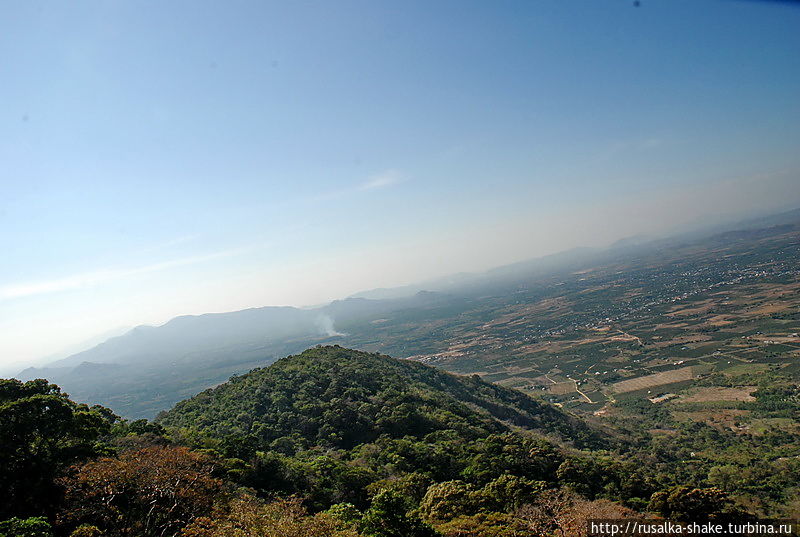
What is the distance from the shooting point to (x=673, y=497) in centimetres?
1354

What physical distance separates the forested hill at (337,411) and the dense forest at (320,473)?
6.5 inches

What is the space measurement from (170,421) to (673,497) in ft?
109

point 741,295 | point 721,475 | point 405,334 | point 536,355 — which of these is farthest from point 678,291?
point 721,475

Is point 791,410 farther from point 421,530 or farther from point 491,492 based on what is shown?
point 421,530

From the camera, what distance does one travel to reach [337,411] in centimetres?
2681

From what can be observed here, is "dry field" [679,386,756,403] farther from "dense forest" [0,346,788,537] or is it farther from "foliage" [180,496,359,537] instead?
"foliage" [180,496,359,537]

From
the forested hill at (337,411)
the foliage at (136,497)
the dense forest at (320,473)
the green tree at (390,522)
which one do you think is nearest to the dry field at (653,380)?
the forested hill at (337,411)

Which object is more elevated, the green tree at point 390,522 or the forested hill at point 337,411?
the green tree at point 390,522

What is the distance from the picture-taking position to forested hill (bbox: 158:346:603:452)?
25.4m

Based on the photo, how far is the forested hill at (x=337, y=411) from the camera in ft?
83.5

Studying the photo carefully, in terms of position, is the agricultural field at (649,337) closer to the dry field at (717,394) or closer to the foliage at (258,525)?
the dry field at (717,394)

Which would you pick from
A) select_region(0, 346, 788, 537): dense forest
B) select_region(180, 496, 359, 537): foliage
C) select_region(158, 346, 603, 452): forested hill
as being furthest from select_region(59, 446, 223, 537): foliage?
select_region(158, 346, 603, 452): forested hill

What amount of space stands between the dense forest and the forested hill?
0.54ft

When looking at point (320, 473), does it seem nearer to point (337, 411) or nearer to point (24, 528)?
point (337, 411)
